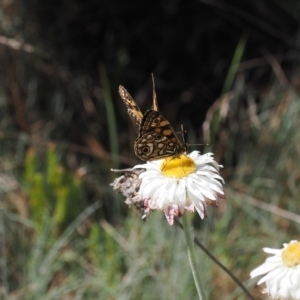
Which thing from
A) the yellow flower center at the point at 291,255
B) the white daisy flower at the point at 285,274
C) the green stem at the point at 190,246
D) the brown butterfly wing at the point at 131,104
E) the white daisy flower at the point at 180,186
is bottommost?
the white daisy flower at the point at 285,274

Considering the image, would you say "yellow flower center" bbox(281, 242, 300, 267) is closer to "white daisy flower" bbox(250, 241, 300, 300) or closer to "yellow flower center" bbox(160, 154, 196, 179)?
"white daisy flower" bbox(250, 241, 300, 300)

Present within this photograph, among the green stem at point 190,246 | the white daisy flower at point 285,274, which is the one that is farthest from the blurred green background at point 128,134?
the green stem at point 190,246

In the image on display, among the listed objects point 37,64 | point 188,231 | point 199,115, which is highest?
point 37,64

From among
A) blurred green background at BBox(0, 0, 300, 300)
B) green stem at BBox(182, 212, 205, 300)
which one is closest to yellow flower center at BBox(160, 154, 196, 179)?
green stem at BBox(182, 212, 205, 300)

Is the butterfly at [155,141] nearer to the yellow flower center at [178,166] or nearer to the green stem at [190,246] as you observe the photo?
the yellow flower center at [178,166]

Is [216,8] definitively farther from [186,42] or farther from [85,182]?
[85,182]

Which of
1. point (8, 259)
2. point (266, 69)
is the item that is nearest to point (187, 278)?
point (8, 259)

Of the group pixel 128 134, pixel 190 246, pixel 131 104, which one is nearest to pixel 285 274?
pixel 190 246
